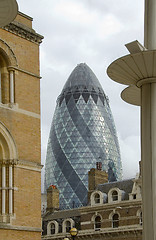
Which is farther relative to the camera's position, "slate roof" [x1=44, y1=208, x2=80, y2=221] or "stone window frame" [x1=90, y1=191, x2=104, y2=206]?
"slate roof" [x1=44, y1=208, x2=80, y2=221]

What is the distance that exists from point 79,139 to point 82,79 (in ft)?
53.0

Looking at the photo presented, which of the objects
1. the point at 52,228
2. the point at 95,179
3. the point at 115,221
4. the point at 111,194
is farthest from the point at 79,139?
the point at 115,221

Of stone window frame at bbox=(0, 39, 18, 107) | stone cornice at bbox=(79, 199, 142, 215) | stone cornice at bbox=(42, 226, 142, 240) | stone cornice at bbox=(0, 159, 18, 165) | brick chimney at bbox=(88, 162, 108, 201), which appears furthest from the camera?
brick chimney at bbox=(88, 162, 108, 201)

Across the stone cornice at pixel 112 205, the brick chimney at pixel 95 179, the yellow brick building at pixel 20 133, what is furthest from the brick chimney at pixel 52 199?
the yellow brick building at pixel 20 133

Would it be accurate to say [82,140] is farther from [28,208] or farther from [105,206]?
[28,208]

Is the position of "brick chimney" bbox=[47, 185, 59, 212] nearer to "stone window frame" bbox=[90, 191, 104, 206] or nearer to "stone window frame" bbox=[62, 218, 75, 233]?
"stone window frame" bbox=[62, 218, 75, 233]

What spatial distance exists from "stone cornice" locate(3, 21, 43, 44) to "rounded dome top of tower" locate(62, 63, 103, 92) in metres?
114

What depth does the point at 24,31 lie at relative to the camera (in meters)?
28.0

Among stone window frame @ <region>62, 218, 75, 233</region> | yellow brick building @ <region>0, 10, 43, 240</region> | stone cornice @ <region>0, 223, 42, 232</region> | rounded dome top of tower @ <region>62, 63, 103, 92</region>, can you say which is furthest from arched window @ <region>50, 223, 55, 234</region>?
rounded dome top of tower @ <region>62, 63, 103, 92</region>

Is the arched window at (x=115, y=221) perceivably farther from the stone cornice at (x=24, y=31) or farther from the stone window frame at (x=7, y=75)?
the stone window frame at (x=7, y=75)

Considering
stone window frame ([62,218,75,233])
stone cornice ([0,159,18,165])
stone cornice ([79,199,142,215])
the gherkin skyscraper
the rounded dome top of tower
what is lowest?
stone window frame ([62,218,75,233])

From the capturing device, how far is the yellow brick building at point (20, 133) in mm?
25547

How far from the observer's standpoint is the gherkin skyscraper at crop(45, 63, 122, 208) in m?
134

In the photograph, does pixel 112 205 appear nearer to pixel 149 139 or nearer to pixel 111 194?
pixel 111 194
